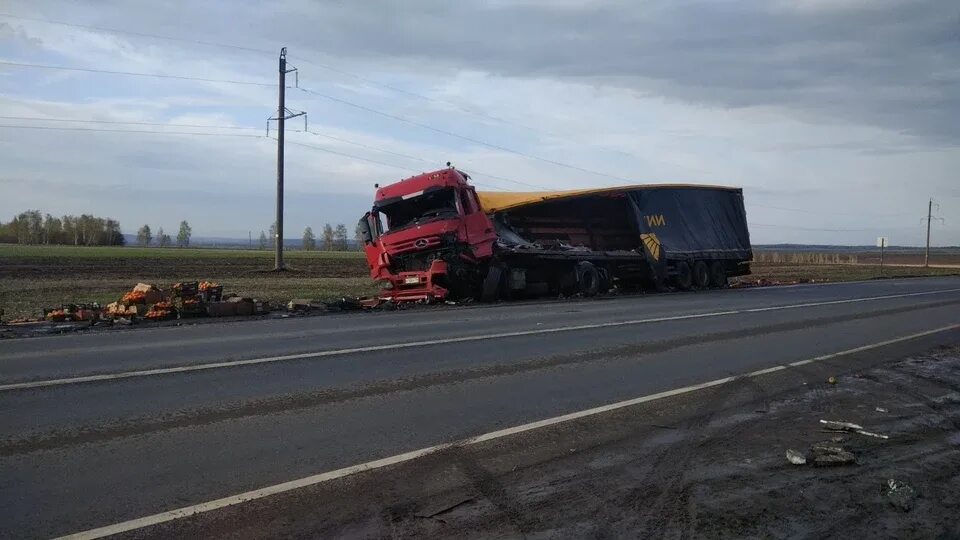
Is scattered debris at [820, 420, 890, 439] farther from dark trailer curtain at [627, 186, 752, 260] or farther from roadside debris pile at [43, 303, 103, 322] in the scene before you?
dark trailer curtain at [627, 186, 752, 260]

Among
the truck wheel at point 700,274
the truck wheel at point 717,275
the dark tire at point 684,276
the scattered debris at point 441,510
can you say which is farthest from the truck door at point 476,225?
the scattered debris at point 441,510

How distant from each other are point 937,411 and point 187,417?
268 inches

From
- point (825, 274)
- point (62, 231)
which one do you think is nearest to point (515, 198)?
point (825, 274)

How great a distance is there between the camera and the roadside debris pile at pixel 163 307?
14391mm

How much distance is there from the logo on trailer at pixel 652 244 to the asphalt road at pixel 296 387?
9.28m

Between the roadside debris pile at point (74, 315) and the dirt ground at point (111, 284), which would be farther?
the dirt ground at point (111, 284)

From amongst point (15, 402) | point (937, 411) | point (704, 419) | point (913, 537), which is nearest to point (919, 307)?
point (937, 411)

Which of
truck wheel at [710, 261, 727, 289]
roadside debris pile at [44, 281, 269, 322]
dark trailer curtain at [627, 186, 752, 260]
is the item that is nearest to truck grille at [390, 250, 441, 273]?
roadside debris pile at [44, 281, 269, 322]

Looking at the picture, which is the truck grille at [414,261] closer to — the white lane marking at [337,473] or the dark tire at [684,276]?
the dark tire at [684,276]

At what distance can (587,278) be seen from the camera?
23172mm

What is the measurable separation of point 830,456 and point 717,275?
2415 cm

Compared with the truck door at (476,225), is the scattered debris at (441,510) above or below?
below

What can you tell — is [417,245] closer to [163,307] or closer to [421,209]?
[421,209]

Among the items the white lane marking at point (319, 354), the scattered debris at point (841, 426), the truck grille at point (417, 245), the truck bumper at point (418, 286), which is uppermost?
the truck grille at point (417, 245)
